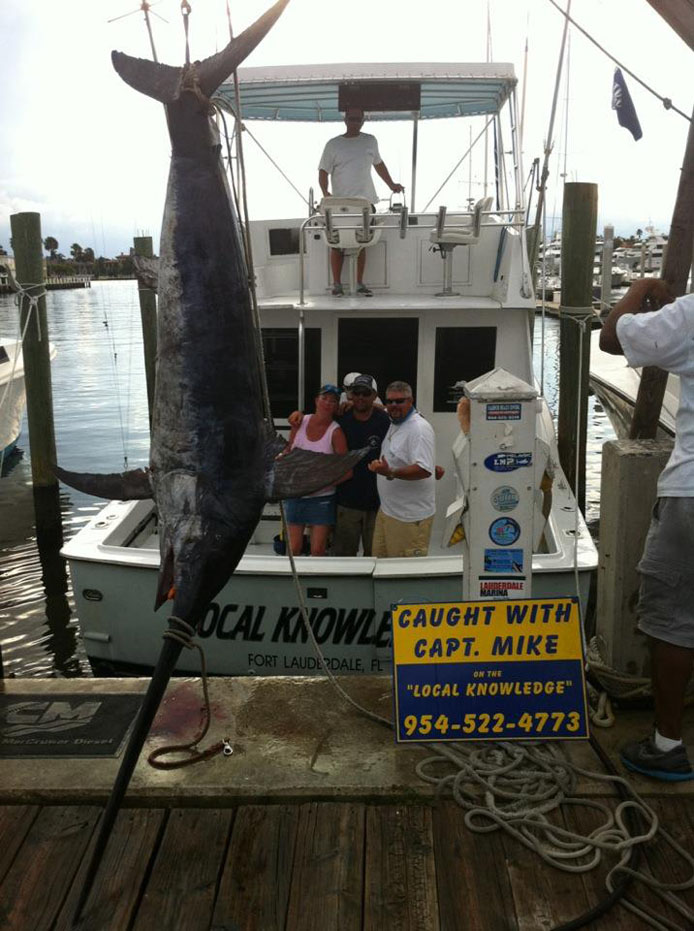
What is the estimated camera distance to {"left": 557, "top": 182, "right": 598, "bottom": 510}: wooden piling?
6438 mm

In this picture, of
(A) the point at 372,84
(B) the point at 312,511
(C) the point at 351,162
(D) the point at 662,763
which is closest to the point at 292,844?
(D) the point at 662,763

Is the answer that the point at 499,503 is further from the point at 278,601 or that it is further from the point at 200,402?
the point at 278,601

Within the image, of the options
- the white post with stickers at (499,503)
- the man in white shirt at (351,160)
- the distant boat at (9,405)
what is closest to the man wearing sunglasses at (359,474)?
the white post with stickers at (499,503)

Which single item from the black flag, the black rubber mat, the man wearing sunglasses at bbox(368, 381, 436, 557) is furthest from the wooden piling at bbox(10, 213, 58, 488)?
the black flag

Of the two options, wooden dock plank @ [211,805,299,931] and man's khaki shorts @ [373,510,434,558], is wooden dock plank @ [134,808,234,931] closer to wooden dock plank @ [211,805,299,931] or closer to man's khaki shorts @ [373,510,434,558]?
wooden dock plank @ [211,805,299,931]

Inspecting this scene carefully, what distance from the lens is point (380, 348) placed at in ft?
18.8

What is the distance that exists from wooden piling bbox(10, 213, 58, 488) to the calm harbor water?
2.92ft

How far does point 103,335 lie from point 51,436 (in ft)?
99.0

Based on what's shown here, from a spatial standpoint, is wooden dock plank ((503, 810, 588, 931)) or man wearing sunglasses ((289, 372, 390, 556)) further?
man wearing sunglasses ((289, 372, 390, 556))

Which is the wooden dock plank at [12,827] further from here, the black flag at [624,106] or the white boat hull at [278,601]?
the black flag at [624,106]

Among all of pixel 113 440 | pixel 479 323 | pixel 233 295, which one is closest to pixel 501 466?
pixel 233 295

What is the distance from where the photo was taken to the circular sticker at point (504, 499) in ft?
9.07

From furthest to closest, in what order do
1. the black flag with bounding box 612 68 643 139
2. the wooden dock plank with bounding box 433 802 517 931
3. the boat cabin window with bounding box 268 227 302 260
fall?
the boat cabin window with bounding box 268 227 302 260 < the black flag with bounding box 612 68 643 139 < the wooden dock plank with bounding box 433 802 517 931

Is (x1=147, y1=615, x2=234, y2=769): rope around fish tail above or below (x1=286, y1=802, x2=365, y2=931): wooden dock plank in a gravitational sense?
above
